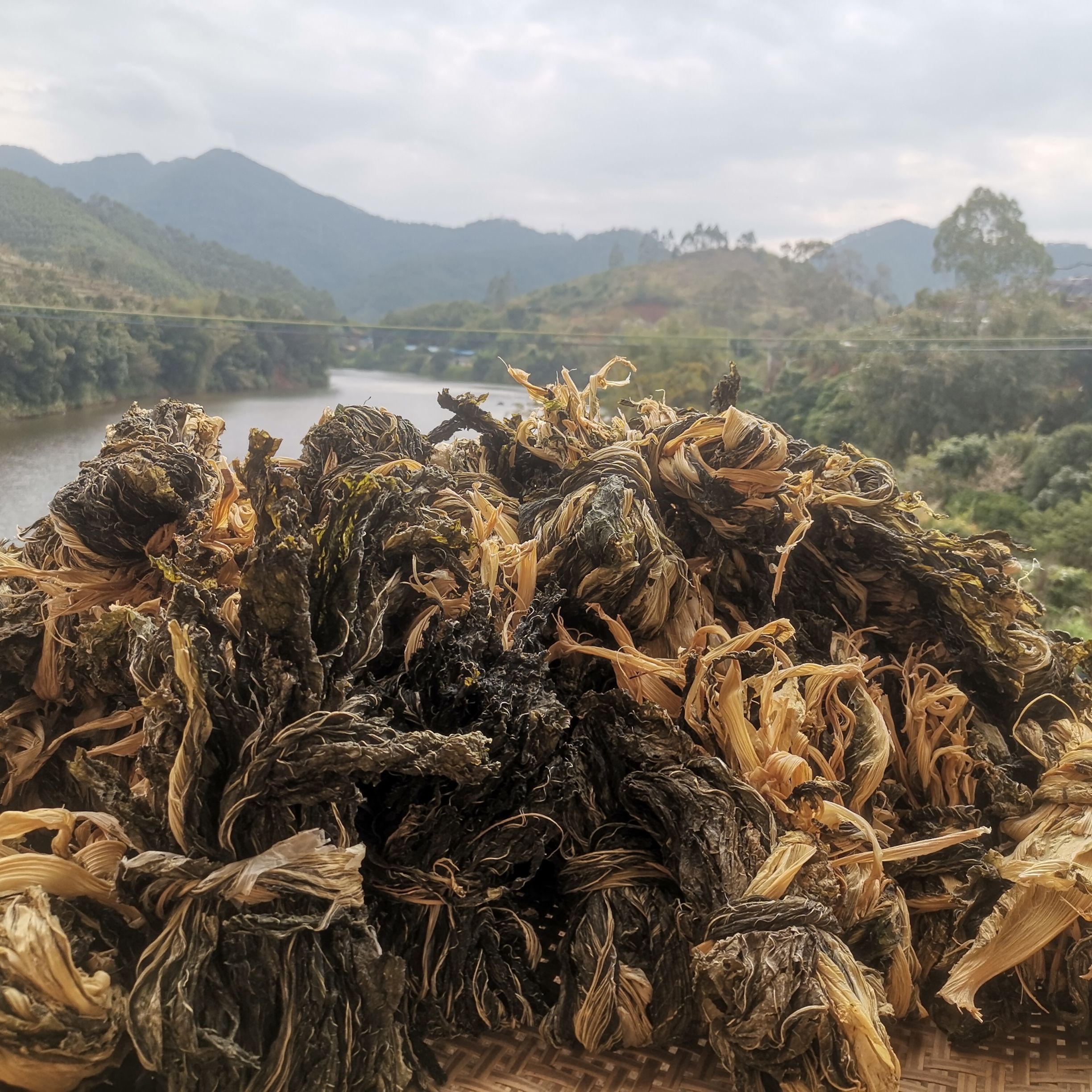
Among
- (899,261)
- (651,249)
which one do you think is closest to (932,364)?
(651,249)

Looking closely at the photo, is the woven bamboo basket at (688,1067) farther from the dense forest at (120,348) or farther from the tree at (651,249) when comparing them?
the tree at (651,249)

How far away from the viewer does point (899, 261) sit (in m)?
46.8

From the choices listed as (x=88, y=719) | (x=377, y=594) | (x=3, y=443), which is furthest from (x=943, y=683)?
Result: (x=3, y=443)

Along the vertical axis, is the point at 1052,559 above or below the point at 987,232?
below

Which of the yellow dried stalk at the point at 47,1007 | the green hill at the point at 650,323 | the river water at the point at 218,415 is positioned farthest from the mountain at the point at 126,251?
the yellow dried stalk at the point at 47,1007

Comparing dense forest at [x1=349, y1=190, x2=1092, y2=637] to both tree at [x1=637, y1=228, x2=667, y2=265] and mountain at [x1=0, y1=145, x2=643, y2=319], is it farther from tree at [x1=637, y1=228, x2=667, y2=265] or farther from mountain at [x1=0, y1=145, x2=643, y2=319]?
tree at [x1=637, y1=228, x2=667, y2=265]

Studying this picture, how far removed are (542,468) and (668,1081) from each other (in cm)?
85

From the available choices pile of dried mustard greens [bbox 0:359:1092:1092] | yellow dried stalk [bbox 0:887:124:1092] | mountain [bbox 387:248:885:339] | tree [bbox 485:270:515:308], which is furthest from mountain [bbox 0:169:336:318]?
mountain [bbox 387:248:885:339]

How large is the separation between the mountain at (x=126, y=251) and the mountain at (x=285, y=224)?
0.21 m

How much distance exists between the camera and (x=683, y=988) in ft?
2.36

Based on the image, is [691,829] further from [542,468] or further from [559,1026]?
[542,468]

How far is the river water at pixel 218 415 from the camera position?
4.91 feet

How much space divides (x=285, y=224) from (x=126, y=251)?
6180 mm

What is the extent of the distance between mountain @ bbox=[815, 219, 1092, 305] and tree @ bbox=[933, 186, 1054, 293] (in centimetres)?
38
